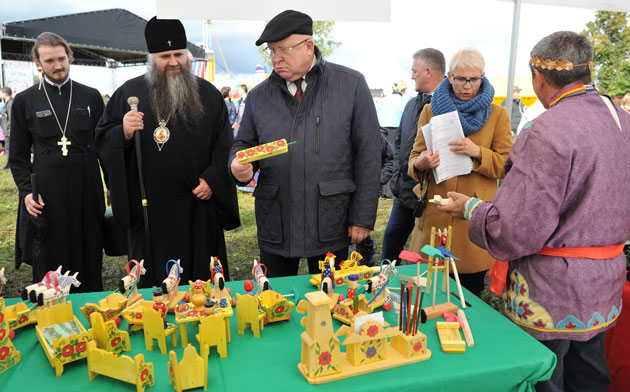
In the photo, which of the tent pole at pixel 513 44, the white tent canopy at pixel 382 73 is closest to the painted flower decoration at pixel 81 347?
the tent pole at pixel 513 44

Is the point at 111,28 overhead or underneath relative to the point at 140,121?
overhead

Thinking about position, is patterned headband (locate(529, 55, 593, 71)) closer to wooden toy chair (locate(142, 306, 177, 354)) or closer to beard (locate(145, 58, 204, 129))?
wooden toy chair (locate(142, 306, 177, 354))

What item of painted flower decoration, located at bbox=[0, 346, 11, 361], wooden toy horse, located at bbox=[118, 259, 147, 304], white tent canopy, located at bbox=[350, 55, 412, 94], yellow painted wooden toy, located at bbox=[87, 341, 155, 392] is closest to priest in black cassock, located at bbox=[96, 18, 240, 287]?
wooden toy horse, located at bbox=[118, 259, 147, 304]

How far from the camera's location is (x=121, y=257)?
5191 mm

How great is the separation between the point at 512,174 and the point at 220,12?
1.65m

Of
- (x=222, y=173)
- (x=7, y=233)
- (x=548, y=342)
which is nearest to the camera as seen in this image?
(x=548, y=342)

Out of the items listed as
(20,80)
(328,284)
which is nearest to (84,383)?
(328,284)

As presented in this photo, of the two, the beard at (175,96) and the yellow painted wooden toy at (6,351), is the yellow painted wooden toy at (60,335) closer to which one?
the yellow painted wooden toy at (6,351)

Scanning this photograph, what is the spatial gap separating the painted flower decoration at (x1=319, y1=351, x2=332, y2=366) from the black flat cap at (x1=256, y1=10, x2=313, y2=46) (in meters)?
1.38

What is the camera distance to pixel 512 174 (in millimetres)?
1487

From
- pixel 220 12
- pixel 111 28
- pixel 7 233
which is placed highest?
pixel 111 28

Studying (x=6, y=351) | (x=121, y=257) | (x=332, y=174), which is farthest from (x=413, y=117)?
(x=121, y=257)

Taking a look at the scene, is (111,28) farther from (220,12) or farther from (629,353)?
(629,353)

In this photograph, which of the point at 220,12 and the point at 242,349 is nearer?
the point at 242,349
